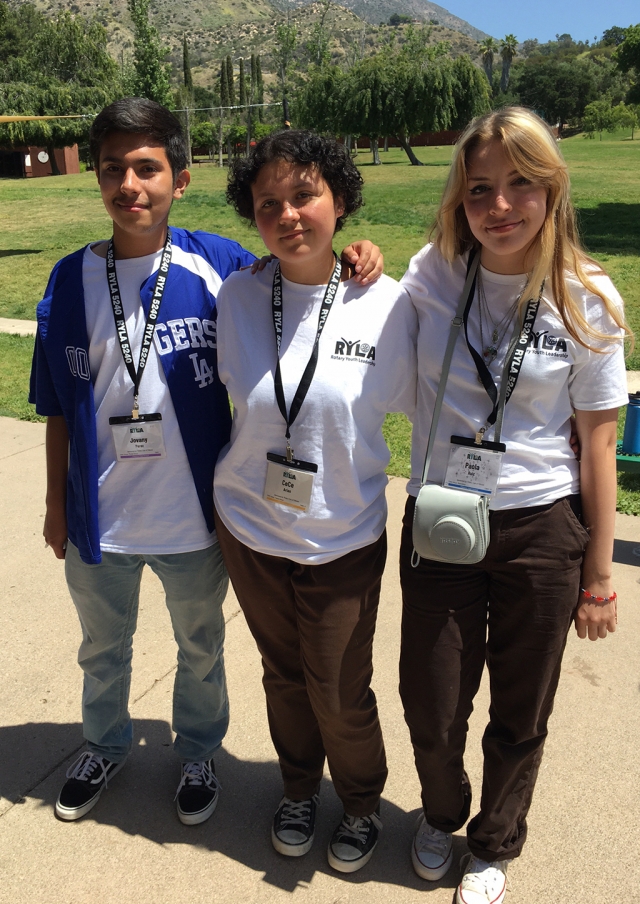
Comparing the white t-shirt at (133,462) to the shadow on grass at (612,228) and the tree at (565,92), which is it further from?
the tree at (565,92)

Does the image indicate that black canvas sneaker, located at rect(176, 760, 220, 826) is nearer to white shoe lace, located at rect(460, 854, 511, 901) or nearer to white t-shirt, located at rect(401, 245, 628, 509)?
white shoe lace, located at rect(460, 854, 511, 901)

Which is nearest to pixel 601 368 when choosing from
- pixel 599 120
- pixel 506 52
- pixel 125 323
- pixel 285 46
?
pixel 125 323

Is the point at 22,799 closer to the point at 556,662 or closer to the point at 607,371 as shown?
the point at 556,662

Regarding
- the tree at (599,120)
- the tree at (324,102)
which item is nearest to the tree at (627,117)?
the tree at (599,120)

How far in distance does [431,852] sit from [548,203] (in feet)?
6.14

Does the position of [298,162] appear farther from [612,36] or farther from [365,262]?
[612,36]

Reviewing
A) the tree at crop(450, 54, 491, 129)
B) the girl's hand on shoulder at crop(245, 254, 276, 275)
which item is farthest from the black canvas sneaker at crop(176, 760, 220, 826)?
the tree at crop(450, 54, 491, 129)

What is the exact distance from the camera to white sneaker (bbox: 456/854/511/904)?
2.21m

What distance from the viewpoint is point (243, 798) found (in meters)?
2.67

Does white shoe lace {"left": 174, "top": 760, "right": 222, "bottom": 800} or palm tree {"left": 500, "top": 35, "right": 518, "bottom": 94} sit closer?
white shoe lace {"left": 174, "top": 760, "right": 222, "bottom": 800}

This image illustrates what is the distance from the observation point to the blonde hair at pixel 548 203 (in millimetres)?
1856

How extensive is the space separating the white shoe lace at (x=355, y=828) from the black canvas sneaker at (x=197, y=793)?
1.50ft

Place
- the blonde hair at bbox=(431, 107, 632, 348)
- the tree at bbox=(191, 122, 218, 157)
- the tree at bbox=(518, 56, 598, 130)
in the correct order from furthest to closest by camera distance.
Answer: the tree at bbox=(518, 56, 598, 130) → the tree at bbox=(191, 122, 218, 157) → the blonde hair at bbox=(431, 107, 632, 348)

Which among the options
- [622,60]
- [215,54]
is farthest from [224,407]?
[215,54]
